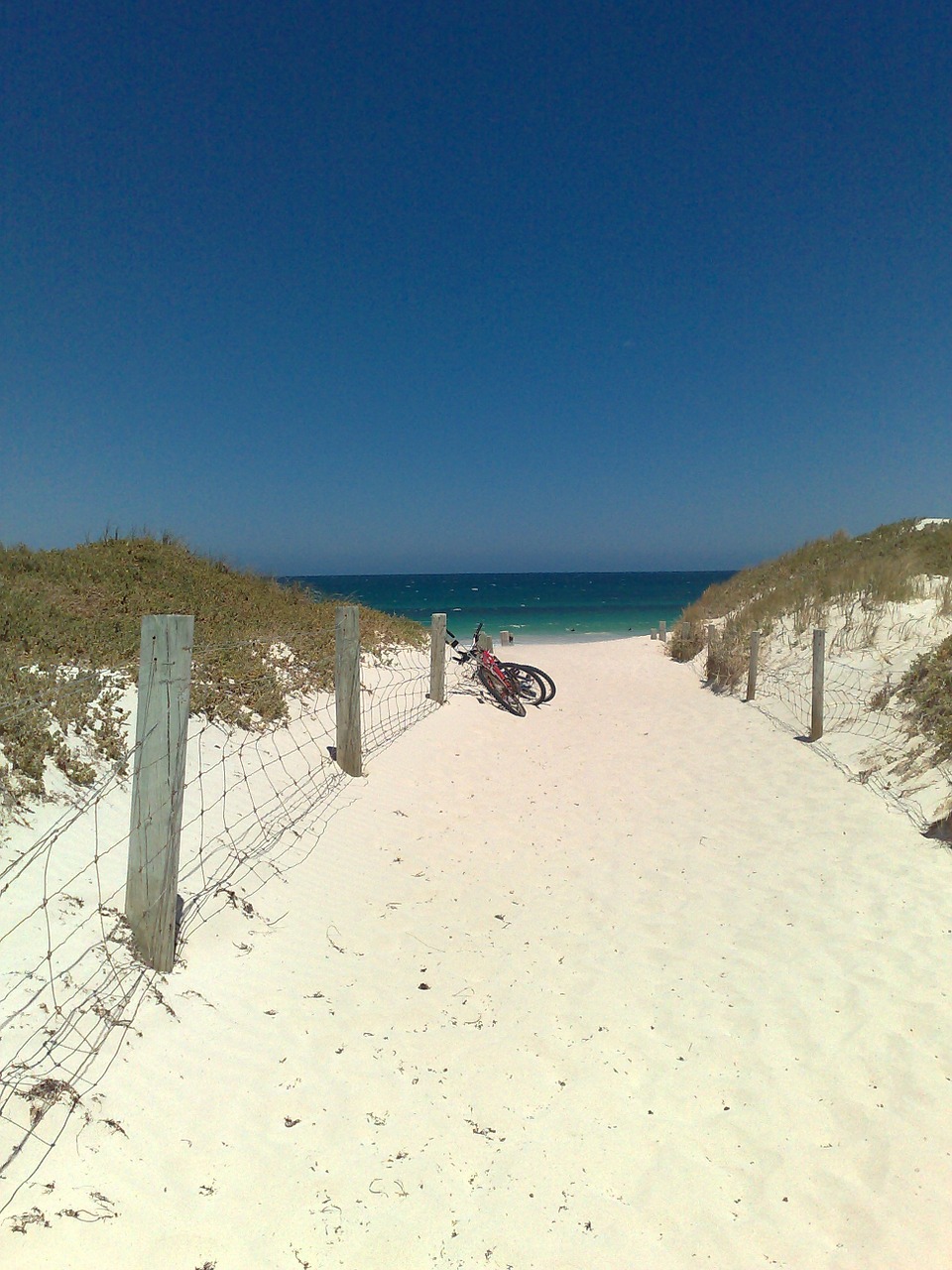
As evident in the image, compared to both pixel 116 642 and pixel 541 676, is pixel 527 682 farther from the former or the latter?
pixel 116 642

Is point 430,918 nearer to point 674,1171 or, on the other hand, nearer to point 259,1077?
point 259,1077

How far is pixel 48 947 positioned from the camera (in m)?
3.58

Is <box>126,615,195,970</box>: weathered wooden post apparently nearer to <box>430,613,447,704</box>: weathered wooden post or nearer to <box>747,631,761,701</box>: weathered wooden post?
<box>430,613,447,704</box>: weathered wooden post

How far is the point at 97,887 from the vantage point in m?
4.24

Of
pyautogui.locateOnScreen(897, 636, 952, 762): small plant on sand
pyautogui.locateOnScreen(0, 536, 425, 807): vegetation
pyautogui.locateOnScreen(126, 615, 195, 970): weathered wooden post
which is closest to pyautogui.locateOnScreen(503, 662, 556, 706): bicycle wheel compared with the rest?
pyautogui.locateOnScreen(0, 536, 425, 807): vegetation

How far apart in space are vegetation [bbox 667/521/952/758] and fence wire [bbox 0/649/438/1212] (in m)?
6.47

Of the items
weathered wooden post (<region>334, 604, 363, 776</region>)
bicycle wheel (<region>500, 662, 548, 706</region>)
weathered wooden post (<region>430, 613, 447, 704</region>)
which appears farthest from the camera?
bicycle wheel (<region>500, 662, 548, 706</region>)

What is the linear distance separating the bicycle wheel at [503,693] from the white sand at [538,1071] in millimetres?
5683

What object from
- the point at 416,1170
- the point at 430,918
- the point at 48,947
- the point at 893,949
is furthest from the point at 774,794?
the point at 48,947

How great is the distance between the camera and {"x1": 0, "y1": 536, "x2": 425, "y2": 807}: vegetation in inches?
205

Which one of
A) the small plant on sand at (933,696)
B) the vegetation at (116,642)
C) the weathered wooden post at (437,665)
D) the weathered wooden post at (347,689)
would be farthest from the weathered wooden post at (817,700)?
the vegetation at (116,642)

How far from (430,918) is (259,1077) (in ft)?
6.10

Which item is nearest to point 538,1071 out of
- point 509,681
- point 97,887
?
point 97,887

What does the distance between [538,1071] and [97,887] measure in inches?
107
